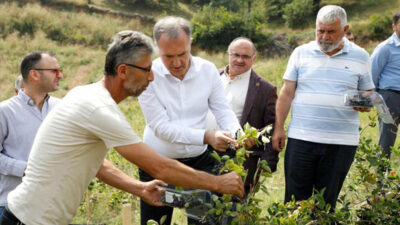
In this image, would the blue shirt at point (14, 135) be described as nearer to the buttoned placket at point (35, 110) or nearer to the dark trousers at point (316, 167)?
the buttoned placket at point (35, 110)

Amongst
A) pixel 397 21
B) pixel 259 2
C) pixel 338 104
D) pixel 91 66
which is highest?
pixel 259 2

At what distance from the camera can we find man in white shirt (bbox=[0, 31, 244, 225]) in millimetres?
1965

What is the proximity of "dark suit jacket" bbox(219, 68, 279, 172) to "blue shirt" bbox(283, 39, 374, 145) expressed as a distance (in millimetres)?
332

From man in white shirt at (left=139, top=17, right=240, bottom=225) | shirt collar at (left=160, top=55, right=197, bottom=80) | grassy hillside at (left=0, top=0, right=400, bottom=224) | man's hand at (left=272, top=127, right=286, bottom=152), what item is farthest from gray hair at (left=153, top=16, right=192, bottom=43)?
grassy hillside at (left=0, top=0, right=400, bottom=224)

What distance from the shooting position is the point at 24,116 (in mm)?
3150

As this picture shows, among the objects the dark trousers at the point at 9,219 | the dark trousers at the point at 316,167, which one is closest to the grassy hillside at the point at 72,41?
the dark trousers at the point at 316,167

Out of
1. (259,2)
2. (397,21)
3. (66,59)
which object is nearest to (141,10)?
(259,2)

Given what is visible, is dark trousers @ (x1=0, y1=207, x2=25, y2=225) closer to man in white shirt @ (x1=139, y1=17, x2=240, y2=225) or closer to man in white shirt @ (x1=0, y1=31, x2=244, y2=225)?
man in white shirt @ (x1=0, y1=31, x2=244, y2=225)

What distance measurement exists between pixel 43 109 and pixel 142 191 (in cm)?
124

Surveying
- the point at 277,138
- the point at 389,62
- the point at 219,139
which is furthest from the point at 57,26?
the point at 219,139

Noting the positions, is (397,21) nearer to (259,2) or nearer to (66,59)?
(66,59)

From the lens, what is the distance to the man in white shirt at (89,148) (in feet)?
6.45

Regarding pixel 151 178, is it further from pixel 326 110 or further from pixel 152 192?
pixel 326 110

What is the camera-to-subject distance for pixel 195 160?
9.70 feet
